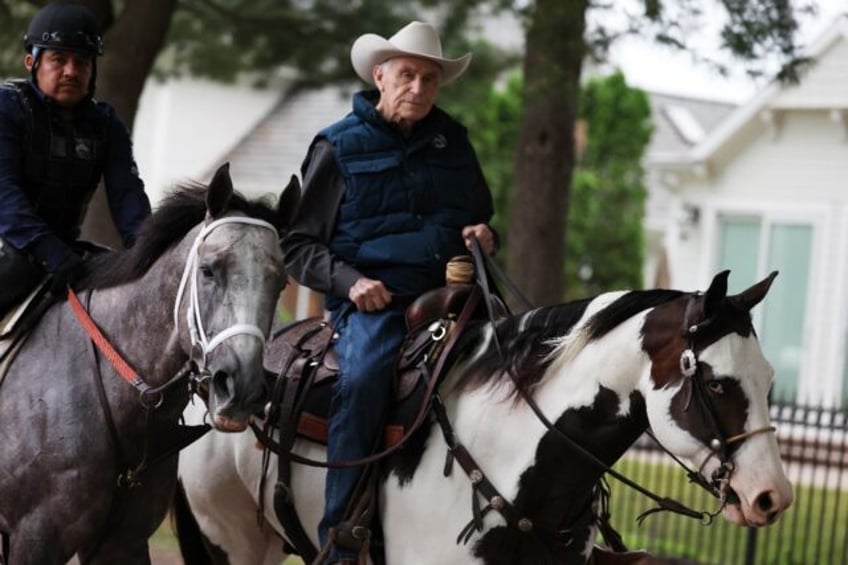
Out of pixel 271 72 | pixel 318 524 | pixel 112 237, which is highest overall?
pixel 271 72

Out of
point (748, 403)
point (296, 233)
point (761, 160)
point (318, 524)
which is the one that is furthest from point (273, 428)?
point (761, 160)

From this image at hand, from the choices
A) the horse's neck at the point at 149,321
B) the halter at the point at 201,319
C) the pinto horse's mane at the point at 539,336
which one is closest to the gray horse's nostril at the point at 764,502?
the pinto horse's mane at the point at 539,336

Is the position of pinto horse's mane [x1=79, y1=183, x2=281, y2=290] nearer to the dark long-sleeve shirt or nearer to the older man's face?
the dark long-sleeve shirt

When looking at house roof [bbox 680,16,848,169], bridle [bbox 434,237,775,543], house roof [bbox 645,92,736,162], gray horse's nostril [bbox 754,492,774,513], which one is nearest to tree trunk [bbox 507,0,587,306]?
bridle [bbox 434,237,775,543]

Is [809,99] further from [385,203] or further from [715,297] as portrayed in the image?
[715,297]

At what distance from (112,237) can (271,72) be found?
4465mm

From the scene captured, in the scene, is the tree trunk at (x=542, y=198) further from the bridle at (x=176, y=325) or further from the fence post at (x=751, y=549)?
the bridle at (x=176, y=325)

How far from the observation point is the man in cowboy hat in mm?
5500

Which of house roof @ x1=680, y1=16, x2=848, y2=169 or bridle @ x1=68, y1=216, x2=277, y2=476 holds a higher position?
house roof @ x1=680, y1=16, x2=848, y2=169

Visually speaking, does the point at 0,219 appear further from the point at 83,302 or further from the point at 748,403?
the point at 748,403

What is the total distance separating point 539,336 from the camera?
5.18 metres

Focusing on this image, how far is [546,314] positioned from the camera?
5219 millimetres

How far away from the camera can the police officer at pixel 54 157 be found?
5082 millimetres

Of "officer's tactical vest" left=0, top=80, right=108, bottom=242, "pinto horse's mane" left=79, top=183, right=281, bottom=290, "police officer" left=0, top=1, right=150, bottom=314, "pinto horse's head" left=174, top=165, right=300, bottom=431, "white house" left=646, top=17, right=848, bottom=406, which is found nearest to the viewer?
"pinto horse's head" left=174, top=165, right=300, bottom=431
